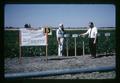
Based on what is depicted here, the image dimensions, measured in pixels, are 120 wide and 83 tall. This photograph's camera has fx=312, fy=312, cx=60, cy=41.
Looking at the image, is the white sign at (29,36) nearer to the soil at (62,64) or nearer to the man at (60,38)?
the soil at (62,64)

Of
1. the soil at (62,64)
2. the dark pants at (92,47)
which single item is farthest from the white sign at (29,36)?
the dark pants at (92,47)

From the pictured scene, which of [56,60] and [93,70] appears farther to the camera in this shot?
[56,60]

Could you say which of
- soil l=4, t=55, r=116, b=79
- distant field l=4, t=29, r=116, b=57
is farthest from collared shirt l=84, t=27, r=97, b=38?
soil l=4, t=55, r=116, b=79

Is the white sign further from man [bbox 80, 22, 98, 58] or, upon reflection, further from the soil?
man [bbox 80, 22, 98, 58]

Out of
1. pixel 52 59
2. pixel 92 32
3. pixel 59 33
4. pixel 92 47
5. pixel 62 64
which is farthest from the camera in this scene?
pixel 92 47

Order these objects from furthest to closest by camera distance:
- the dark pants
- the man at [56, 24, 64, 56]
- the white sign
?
the dark pants < the man at [56, 24, 64, 56] < the white sign

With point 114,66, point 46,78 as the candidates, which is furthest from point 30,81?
point 114,66

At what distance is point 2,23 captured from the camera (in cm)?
702

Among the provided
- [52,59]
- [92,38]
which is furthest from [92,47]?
[52,59]

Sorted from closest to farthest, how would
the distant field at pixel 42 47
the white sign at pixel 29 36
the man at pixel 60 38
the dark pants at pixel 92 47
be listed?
1. the distant field at pixel 42 47
2. the white sign at pixel 29 36
3. the man at pixel 60 38
4. the dark pants at pixel 92 47

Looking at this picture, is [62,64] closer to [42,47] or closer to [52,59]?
[52,59]
